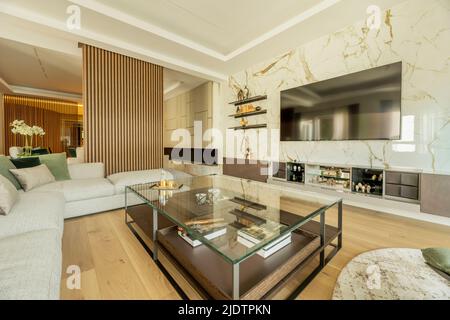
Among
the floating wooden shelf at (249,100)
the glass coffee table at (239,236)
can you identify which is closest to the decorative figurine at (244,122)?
the floating wooden shelf at (249,100)

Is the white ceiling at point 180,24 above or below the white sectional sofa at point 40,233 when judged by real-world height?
above

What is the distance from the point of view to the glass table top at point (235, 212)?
104cm

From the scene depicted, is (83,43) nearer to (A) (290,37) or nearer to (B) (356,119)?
(A) (290,37)

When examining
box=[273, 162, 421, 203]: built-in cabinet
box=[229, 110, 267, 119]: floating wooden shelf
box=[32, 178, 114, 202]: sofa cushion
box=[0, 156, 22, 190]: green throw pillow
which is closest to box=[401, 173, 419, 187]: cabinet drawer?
box=[273, 162, 421, 203]: built-in cabinet

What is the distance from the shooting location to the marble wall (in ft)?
7.04

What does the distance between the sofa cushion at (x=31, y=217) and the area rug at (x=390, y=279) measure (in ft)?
5.89

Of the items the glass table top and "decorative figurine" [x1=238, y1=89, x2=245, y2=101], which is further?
"decorative figurine" [x1=238, y1=89, x2=245, y2=101]

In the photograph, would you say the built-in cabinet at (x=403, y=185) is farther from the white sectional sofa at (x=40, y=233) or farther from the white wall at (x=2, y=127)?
the white wall at (x=2, y=127)

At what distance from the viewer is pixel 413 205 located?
2070mm

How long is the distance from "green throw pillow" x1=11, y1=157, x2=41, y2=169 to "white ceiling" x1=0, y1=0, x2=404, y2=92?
1.78m

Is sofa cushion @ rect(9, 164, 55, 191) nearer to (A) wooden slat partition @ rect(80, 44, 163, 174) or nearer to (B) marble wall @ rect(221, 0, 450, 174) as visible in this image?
(A) wooden slat partition @ rect(80, 44, 163, 174)

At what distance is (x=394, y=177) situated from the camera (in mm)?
2322

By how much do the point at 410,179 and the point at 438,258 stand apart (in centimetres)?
131

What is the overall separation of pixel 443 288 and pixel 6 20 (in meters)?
4.97
